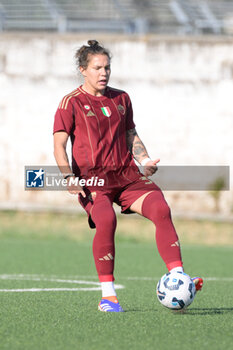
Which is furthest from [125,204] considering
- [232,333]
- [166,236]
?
[232,333]

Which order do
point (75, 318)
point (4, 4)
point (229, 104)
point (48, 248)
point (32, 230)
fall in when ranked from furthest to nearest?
point (4, 4) < point (229, 104) < point (32, 230) < point (48, 248) < point (75, 318)

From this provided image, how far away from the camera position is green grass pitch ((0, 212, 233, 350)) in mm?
4676

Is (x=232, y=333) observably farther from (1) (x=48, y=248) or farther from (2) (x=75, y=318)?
(1) (x=48, y=248)

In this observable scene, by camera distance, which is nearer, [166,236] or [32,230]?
[166,236]

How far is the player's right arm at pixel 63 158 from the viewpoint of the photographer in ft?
19.5

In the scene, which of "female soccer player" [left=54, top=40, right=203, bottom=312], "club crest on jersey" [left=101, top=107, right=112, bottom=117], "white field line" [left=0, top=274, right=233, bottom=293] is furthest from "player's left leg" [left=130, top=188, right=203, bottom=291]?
"white field line" [left=0, top=274, right=233, bottom=293]

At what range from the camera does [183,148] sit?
18172mm

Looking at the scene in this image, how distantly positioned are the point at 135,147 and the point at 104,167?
0.39 meters

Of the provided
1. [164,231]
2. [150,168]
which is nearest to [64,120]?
[150,168]

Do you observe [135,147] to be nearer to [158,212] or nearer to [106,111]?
[106,111]

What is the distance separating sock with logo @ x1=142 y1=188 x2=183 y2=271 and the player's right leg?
0.92 ft

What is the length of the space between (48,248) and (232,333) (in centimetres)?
942

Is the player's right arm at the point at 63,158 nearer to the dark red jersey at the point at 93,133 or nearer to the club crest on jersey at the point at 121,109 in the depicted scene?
the dark red jersey at the point at 93,133

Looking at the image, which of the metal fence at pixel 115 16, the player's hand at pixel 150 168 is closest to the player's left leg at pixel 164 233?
the player's hand at pixel 150 168
